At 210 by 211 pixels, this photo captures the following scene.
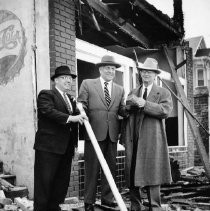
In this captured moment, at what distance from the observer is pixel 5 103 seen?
6.29 m

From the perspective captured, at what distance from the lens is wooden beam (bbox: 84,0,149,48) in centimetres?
698

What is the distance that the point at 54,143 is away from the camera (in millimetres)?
4371

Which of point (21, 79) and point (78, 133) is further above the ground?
point (21, 79)

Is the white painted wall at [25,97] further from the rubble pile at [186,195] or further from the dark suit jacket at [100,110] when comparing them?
the rubble pile at [186,195]

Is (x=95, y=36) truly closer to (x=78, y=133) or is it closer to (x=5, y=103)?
(x=5, y=103)

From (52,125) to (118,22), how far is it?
406 cm

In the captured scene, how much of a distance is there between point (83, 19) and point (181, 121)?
5.40 m

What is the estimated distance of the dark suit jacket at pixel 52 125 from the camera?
4.31m

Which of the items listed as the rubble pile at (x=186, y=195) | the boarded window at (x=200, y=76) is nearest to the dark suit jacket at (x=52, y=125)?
the rubble pile at (x=186, y=195)

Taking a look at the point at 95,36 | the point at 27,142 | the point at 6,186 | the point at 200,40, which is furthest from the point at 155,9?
the point at 200,40

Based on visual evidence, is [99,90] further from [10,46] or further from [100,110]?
[10,46]

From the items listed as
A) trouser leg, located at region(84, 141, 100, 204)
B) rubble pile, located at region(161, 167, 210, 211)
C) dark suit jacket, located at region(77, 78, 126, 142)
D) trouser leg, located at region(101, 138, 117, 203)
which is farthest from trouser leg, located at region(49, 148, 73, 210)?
rubble pile, located at region(161, 167, 210, 211)

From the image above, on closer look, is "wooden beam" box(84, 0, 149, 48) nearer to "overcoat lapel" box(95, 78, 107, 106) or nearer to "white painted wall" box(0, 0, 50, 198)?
"white painted wall" box(0, 0, 50, 198)

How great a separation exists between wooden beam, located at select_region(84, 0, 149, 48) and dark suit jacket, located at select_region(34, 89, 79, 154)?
2.77 metres
